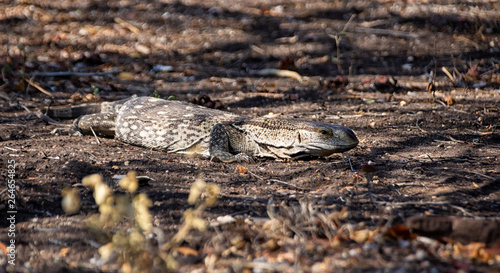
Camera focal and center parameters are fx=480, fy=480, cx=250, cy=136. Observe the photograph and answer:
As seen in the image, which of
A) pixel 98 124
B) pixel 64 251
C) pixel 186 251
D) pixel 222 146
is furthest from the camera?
pixel 98 124

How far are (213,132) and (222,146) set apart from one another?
21cm

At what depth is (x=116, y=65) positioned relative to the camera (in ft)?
36.0

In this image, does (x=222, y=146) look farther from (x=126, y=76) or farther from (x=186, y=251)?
(x=126, y=76)

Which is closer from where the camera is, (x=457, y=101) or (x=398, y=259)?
(x=398, y=259)

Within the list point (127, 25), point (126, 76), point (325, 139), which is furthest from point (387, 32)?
point (325, 139)

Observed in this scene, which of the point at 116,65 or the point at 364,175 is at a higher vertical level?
the point at 364,175

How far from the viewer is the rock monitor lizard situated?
5410 millimetres

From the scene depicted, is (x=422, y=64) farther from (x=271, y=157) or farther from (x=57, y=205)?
(x=57, y=205)

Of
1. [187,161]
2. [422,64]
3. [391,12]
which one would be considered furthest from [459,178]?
[391,12]

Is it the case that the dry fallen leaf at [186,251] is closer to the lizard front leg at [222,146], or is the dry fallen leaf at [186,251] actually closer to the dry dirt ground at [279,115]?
the dry dirt ground at [279,115]

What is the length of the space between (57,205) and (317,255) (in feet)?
7.55

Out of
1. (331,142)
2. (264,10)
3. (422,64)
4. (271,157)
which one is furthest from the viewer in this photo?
(264,10)

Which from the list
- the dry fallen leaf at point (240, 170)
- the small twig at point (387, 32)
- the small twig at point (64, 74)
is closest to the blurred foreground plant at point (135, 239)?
the dry fallen leaf at point (240, 170)

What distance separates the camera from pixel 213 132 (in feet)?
19.1
